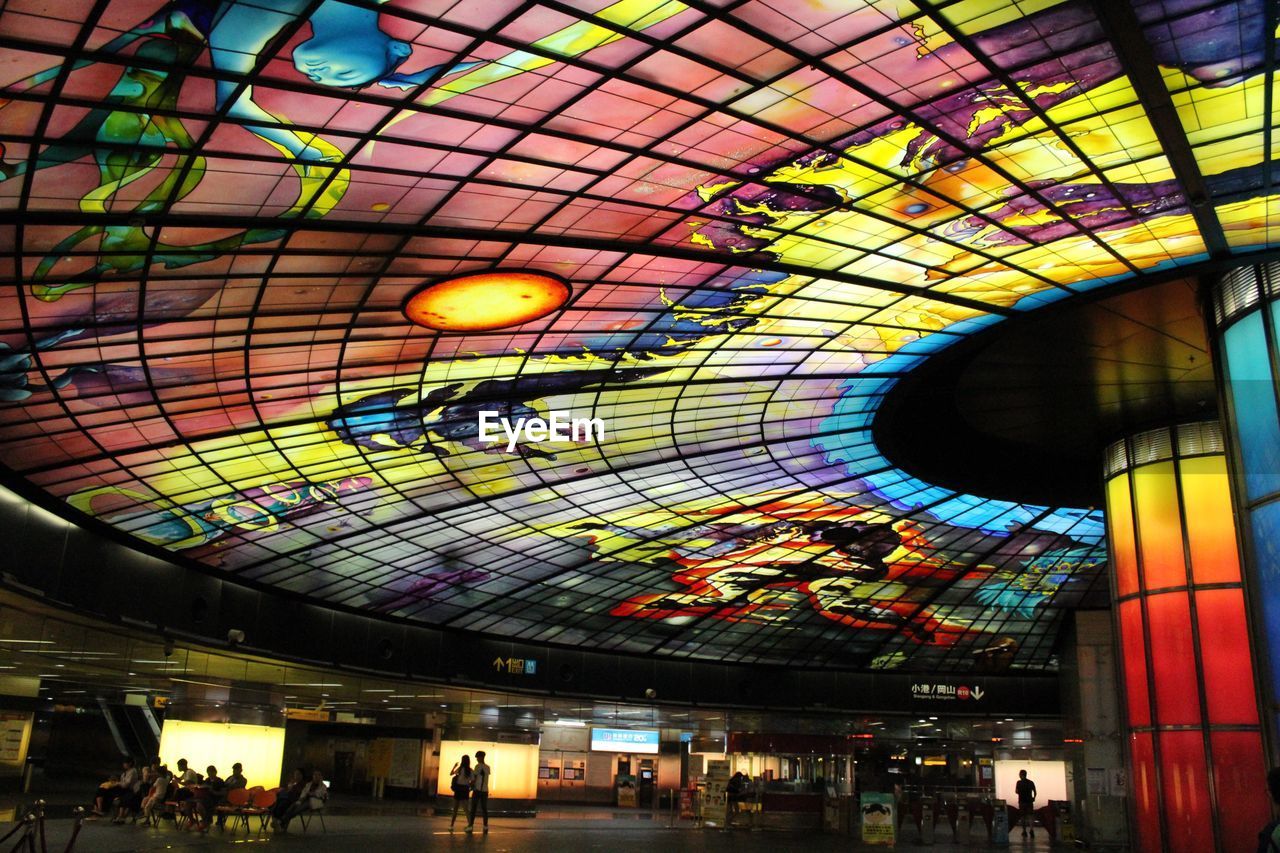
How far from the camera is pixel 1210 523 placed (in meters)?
24.9

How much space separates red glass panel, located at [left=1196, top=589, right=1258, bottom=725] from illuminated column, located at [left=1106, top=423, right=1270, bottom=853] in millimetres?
22

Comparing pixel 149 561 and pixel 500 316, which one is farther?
pixel 149 561

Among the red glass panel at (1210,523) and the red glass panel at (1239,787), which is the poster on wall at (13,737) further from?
the red glass panel at (1210,523)

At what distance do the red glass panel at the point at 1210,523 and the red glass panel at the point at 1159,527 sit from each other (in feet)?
1.28

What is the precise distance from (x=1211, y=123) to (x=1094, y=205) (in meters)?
3.23

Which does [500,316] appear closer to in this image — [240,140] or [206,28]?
[240,140]

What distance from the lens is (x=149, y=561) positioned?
34.2 metres

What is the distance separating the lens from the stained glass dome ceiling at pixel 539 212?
1377 cm

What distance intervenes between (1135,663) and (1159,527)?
11.3 ft

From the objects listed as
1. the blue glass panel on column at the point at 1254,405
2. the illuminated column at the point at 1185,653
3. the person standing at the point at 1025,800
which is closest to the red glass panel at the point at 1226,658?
the illuminated column at the point at 1185,653

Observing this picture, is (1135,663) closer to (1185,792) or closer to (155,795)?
(1185,792)

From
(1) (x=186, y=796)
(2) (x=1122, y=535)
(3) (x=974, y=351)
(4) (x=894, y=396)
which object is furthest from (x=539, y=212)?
(1) (x=186, y=796)

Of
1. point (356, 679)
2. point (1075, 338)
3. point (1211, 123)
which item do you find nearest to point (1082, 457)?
point (1075, 338)

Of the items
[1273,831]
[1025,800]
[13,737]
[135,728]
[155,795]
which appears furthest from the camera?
[135,728]
